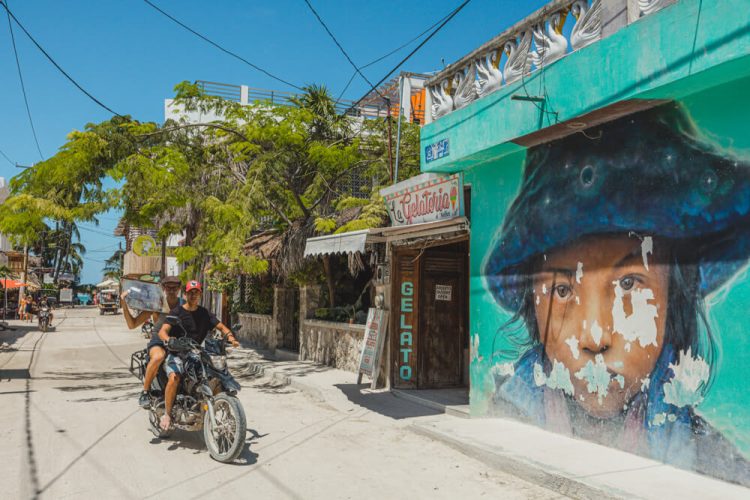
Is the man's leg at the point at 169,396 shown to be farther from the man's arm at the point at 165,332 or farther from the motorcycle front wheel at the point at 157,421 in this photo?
the man's arm at the point at 165,332

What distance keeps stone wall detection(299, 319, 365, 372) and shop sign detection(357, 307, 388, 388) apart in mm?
1711

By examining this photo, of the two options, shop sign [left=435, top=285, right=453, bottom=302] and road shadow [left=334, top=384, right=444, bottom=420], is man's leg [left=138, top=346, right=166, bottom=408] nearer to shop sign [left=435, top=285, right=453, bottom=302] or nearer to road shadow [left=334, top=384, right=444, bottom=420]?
road shadow [left=334, top=384, right=444, bottom=420]

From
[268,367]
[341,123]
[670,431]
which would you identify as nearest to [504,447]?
[670,431]

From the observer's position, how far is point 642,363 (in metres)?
6.20

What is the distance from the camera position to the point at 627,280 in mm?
6445

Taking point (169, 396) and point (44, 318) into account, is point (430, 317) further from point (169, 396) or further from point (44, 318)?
point (44, 318)

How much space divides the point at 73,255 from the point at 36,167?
3051 inches

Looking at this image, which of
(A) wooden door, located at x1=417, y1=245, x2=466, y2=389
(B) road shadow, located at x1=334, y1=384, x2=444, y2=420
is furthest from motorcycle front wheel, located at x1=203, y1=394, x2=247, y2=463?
(A) wooden door, located at x1=417, y1=245, x2=466, y2=389

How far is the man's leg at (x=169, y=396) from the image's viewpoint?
22.0ft

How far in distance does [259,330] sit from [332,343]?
21.0 feet

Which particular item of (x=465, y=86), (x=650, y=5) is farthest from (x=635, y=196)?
(x=465, y=86)

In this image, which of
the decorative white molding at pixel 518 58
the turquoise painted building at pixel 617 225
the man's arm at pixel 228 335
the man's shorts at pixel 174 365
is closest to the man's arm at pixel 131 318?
the man's shorts at pixel 174 365

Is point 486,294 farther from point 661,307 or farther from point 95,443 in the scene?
point 95,443

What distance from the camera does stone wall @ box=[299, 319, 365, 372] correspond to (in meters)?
13.7
